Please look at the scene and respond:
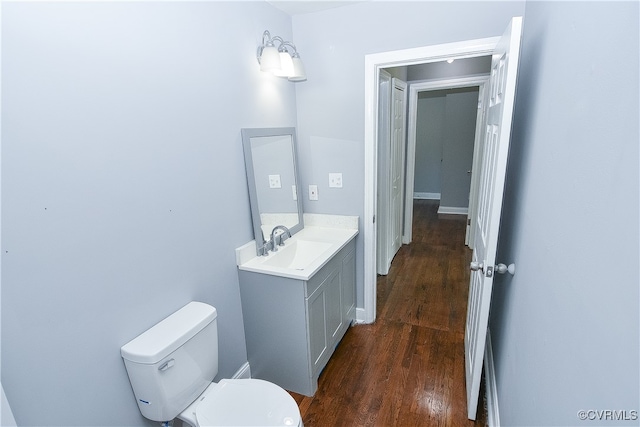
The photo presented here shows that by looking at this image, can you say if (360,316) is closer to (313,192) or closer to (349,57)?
(313,192)

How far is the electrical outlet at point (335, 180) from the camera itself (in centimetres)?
234

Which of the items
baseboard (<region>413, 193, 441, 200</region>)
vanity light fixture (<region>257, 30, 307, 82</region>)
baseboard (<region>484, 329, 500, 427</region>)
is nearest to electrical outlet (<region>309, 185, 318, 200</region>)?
vanity light fixture (<region>257, 30, 307, 82</region>)

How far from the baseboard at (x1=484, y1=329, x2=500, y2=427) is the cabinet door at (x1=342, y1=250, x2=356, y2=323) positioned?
0.95 m

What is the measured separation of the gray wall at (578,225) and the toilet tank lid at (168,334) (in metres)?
1.28

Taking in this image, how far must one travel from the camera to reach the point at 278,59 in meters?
1.83

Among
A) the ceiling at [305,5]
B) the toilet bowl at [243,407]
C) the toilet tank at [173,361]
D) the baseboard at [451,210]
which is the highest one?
the ceiling at [305,5]

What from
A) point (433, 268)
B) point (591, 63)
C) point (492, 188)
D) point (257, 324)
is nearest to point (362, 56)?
point (492, 188)

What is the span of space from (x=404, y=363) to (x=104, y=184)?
6.63 ft

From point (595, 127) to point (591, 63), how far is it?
18cm

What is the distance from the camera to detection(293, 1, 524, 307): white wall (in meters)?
1.82

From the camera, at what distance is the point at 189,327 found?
4.43ft

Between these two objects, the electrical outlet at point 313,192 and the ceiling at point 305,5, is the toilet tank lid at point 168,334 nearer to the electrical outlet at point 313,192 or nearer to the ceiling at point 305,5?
the electrical outlet at point 313,192

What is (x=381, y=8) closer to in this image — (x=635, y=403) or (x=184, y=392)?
(x=635, y=403)

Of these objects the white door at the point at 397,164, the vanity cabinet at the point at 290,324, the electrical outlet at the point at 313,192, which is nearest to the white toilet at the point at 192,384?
the vanity cabinet at the point at 290,324
